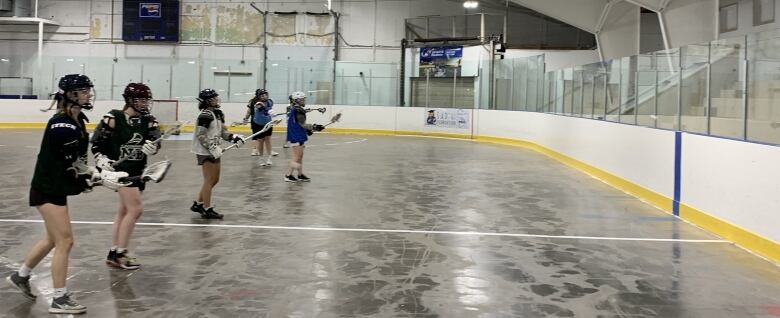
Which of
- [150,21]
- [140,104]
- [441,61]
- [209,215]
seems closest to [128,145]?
[140,104]

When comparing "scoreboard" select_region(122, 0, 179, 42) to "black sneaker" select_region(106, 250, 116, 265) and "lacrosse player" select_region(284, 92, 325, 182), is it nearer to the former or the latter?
"lacrosse player" select_region(284, 92, 325, 182)

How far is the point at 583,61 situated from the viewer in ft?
93.6

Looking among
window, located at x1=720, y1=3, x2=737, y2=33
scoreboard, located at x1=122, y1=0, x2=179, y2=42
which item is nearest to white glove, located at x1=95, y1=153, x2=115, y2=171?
window, located at x1=720, y1=3, x2=737, y2=33

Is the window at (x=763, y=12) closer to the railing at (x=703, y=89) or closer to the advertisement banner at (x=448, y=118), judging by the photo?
the railing at (x=703, y=89)

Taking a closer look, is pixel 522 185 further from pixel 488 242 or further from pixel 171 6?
pixel 171 6

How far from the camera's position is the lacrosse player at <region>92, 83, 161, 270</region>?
17.3 feet

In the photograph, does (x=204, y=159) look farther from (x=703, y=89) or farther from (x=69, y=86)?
(x=703, y=89)

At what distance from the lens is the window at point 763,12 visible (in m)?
15.7

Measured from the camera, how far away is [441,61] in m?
28.4

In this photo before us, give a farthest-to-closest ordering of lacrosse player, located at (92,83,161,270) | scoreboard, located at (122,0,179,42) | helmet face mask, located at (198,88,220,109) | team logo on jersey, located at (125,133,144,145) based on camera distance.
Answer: scoreboard, located at (122,0,179,42), helmet face mask, located at (198,88,220,109), team logo on jersey, located at (125,133,144,145), lacrosse player, located at (92,83,161,270)

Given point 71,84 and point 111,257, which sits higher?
point 71,84

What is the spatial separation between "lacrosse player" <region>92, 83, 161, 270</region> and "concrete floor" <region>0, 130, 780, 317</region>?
0.29 meters

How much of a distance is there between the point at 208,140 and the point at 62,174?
3.27 meters

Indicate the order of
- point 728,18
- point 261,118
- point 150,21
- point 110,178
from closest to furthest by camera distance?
point 110,178 → point 261,118 → point 728,18 → point 150,21
